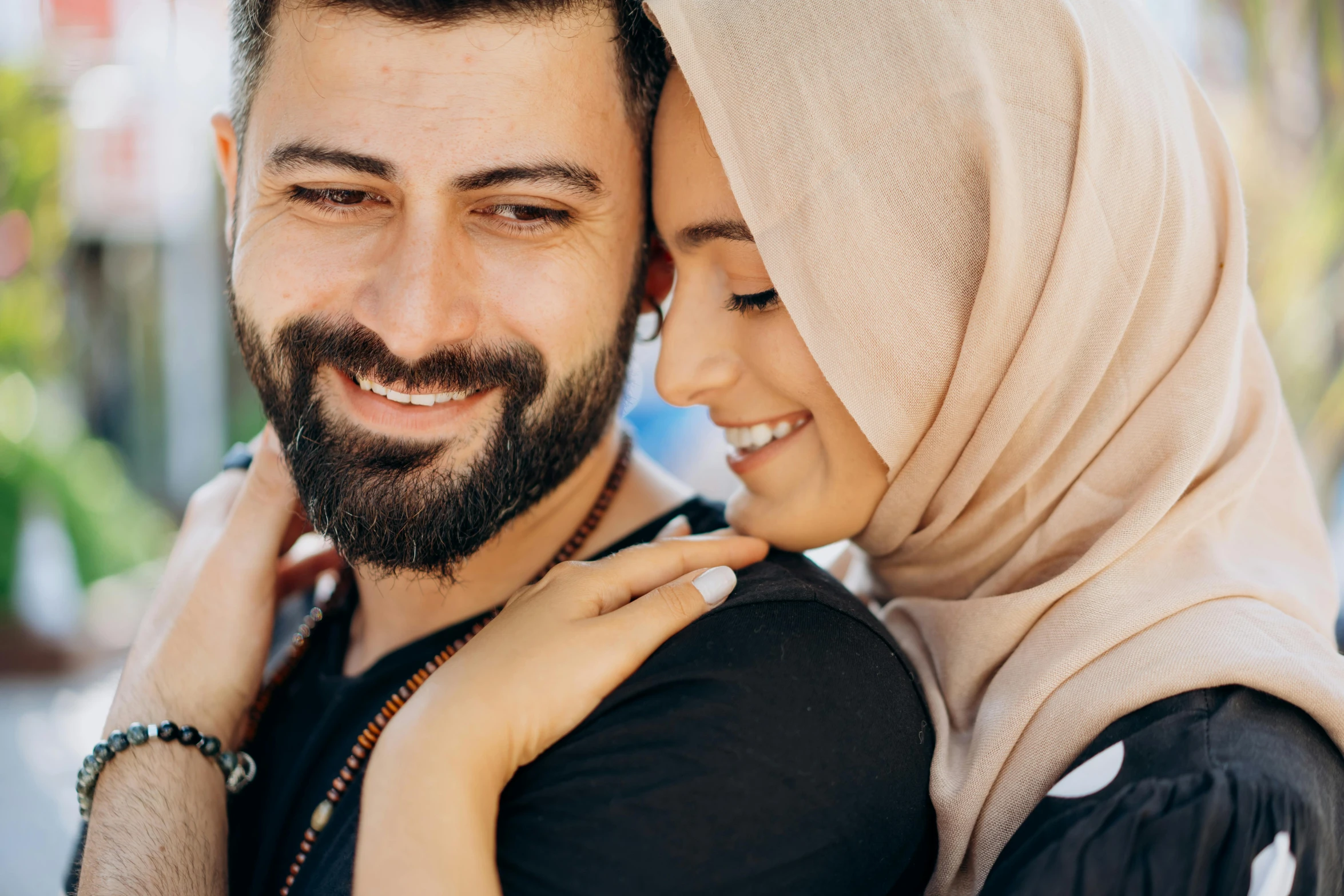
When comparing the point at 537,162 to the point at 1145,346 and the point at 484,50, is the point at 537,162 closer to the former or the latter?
the point at 484,50

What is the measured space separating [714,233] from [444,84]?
1.61ft

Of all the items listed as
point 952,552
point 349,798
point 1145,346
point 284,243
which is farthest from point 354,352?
point 1145,346

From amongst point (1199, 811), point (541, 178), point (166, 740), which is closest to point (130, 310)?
point (166, 740)

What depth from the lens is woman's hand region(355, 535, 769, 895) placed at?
1357 mm

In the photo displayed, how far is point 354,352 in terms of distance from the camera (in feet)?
5.95

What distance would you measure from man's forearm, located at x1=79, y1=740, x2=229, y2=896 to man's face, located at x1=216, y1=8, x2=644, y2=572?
1.55 feet

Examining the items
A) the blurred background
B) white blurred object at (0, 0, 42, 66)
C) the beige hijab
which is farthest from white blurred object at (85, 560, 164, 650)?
the beige hijab

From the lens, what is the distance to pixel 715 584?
1573 mm

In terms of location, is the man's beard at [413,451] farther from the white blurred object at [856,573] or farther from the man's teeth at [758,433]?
the white blurred object at [856,573]

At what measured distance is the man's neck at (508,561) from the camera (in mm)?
2016

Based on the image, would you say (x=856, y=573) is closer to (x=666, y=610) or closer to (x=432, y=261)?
(x=666, y=610)

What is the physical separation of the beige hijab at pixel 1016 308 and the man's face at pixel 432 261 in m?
0.28

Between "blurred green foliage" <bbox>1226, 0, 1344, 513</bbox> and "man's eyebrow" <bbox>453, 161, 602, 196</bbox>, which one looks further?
"blurred green foliage" <bbox>1226, 0, 1344, 513</bbox>

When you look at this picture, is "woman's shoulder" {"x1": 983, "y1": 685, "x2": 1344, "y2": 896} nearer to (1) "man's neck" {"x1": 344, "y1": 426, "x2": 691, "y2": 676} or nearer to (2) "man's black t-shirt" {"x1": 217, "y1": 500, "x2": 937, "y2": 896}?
(2) "man's black t-shirt" {"x1": 217, "y1": 500, "x2": 937, "y2": 896}
